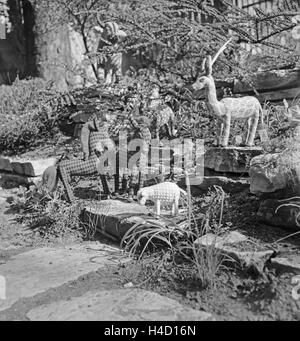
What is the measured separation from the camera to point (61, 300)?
2711 mm

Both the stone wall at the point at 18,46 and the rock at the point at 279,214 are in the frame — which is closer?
the rock at the point at 279,214

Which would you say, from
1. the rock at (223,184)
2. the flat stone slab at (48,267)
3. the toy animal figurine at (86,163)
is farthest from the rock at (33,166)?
the rock at (223,184)

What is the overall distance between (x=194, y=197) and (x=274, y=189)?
1.09 m

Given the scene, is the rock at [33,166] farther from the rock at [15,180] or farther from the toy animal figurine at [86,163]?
the toy animal figurine at [86,163]

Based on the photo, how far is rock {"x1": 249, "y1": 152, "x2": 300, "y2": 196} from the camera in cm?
301

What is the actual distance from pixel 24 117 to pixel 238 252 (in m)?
5.01

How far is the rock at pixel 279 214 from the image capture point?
9.61 ft

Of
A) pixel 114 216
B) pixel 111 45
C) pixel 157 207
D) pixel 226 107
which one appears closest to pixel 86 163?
pixel 114 216

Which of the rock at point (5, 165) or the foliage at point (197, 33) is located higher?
the foliage at point (197, 33)

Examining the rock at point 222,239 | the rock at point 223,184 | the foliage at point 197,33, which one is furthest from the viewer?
the foliage at point 197,33

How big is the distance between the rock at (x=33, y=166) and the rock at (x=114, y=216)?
69.7 inches

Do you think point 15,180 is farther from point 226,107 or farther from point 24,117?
point 226,107

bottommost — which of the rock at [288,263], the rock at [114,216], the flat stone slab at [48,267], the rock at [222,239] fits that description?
the flat stone slab at [48,267]

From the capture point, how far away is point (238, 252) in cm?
269
